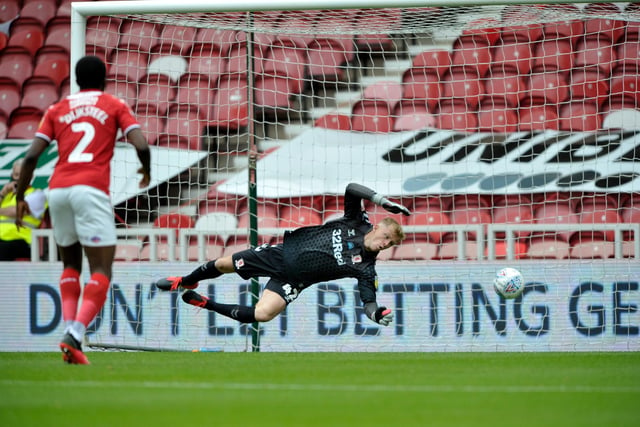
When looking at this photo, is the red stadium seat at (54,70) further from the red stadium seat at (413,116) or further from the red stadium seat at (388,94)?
the red stadium seat at (413,116)

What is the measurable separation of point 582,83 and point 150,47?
4.08 metres

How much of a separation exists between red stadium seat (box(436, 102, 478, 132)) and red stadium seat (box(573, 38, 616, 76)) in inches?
43.5

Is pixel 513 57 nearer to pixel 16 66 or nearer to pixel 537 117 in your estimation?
pixel 537 117

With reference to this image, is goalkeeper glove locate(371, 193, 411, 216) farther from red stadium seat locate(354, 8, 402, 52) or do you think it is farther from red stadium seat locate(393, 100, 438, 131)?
red stadium seat locate(393, 100, 438, 131)

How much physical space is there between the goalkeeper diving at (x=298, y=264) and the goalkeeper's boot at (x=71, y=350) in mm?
1767

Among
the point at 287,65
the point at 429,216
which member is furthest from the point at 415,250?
the point at 287,65

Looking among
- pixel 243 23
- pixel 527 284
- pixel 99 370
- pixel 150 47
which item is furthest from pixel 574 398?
pixel 150 47

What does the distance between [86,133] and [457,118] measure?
5.19 metres

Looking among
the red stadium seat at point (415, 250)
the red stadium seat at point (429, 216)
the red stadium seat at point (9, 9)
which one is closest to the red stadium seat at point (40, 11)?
the red stadium seat at point (9, 9)

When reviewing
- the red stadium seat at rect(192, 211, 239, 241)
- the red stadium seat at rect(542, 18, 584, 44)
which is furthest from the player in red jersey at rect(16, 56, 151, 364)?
the red stadium seat at rect(542, 18, 584, 44)

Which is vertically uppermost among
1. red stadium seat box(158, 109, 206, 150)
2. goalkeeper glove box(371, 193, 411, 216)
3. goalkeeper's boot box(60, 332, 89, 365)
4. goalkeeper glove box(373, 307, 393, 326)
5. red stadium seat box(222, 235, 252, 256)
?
red stadium seat box(158, 109, 206, 150)

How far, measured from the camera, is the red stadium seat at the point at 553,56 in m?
10.0

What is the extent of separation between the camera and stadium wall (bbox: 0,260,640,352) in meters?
8.60

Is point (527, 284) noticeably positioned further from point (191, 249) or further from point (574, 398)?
point (574, 398)
